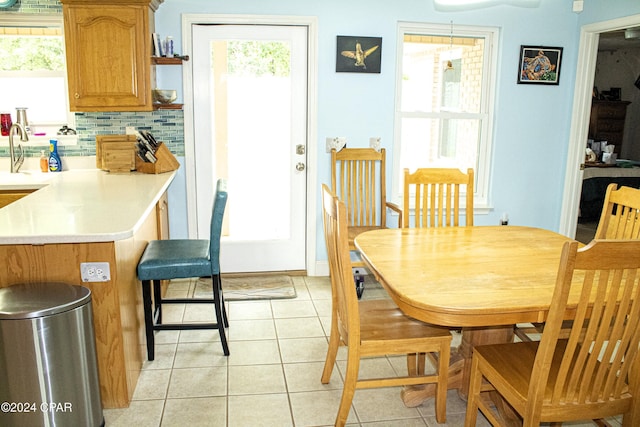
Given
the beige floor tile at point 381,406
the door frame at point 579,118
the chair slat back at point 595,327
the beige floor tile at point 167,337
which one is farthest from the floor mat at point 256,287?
the door frame at point 579,118

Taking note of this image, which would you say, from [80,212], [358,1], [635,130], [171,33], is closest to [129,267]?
[80,212]

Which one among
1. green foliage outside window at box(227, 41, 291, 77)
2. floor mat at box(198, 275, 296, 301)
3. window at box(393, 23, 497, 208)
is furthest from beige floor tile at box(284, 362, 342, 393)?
green foliage outside window at box(227, 41, 291, 77)

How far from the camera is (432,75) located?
13.6 feet

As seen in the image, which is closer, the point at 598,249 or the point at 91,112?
Answer: the point at 598,249

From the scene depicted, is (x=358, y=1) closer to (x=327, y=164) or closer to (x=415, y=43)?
(x=415, y=43)

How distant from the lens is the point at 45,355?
1895 millimetres

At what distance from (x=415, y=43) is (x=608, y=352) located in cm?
302

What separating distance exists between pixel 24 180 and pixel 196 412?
2.13m

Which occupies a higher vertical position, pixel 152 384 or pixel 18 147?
pixel 18 147

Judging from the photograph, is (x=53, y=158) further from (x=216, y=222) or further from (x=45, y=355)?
(x=45, y=355)

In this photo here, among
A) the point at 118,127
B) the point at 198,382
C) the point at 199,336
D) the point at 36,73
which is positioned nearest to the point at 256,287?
the point at 199,336

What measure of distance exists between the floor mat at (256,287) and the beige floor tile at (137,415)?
1.32 meters

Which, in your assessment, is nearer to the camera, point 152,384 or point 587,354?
point 587,354

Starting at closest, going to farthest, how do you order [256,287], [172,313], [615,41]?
[172,313] < [256,287] < [615,41]
